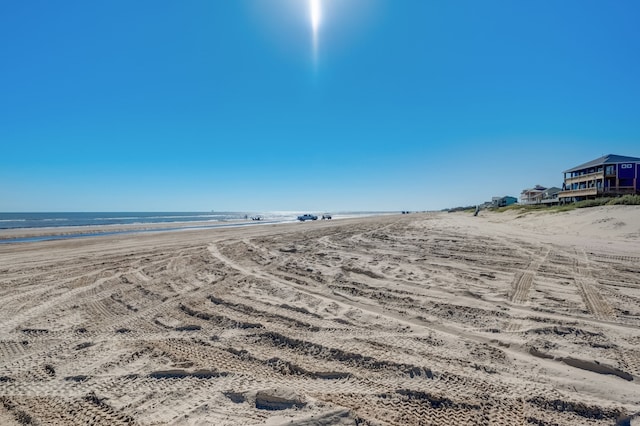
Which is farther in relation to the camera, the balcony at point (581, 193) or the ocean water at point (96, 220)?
the ocean water at point (96, 220)

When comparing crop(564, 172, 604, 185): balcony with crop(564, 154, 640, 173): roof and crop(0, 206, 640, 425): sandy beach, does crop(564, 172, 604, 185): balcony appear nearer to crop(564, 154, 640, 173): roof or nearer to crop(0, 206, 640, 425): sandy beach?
crop(564, 154, 640, 173): roof

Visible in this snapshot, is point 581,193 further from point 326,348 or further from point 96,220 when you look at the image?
point 96,220

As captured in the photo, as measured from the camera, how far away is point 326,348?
382 centimetres

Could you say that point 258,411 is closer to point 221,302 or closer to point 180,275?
point 221,302

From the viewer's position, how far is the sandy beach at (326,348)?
2.69 m

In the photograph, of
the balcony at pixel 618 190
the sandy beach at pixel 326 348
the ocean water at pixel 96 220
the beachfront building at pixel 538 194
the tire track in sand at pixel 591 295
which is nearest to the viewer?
the sandy beach at pixel 326 348

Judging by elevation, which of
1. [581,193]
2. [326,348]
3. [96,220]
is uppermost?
[581,193]

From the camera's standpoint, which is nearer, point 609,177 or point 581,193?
point 609,177

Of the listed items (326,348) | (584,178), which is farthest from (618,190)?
(326,348)

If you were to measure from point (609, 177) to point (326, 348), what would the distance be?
1876 inches

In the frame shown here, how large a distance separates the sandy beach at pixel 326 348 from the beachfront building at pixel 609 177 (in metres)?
35.1

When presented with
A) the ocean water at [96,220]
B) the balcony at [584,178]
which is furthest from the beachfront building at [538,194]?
the ocean water at [96,220]

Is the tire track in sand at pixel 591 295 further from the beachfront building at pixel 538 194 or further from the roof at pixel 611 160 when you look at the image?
the beachfront building at pixel 538 194

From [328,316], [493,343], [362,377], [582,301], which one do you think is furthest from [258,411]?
[582,301]
